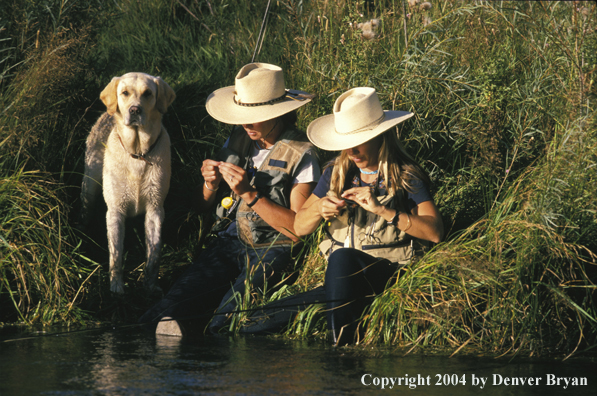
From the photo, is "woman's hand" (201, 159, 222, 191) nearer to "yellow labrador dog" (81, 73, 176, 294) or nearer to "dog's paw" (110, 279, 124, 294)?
"yellow labrador dog" (81, 73, 176, 294)

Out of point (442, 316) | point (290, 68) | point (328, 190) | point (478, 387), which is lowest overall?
point (478, 387)

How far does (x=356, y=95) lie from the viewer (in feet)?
12.3

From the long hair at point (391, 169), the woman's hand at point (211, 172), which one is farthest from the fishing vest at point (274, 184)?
the long hair at point (391, 169)

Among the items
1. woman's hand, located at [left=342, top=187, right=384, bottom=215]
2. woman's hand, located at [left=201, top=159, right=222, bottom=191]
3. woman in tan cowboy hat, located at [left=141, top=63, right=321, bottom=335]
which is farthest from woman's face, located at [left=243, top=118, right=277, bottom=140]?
woman's hand, located at [left=342, top=187, right=384, bottom=215]

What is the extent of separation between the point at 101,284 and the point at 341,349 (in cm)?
174

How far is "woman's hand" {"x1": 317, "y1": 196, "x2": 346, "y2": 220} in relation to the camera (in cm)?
346

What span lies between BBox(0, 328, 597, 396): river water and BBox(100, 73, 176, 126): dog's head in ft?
4.59

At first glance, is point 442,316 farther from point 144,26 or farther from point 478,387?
point 144,26

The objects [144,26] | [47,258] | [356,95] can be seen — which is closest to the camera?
[356,95]

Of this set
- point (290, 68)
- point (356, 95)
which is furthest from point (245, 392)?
point (290, 68)

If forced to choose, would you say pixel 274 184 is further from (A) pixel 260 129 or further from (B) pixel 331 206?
(B) pixel 331 206

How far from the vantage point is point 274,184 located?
4188 mm

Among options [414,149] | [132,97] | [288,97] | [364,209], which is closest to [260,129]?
[288,97]

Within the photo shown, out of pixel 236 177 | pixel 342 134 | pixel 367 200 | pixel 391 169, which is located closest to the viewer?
pixel 367 200
